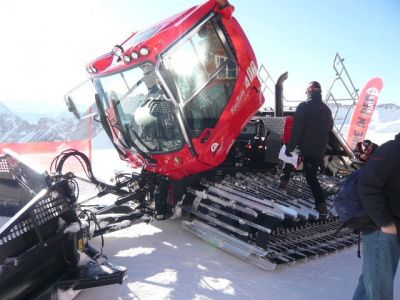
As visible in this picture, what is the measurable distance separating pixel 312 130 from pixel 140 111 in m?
2.43

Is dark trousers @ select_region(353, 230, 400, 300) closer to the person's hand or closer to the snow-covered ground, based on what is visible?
the person's hand

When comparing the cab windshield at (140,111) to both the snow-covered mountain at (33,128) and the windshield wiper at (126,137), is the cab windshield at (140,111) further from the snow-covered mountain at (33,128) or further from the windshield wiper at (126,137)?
the snow-covered mountain at (33,128)

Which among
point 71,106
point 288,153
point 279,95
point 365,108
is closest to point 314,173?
point 288,153

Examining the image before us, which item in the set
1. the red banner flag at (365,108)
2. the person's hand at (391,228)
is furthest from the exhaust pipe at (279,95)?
the red banner flag at (365,108)

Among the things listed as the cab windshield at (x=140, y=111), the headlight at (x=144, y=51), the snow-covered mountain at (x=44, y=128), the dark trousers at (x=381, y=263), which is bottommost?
the snow-covered mountain at (x=44, y=128)

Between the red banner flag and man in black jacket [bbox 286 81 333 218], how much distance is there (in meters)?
7.24

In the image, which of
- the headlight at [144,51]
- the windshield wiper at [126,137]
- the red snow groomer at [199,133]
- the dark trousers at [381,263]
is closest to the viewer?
the dark trousers at [381,263]

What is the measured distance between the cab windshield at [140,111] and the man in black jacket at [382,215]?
95.5 inches

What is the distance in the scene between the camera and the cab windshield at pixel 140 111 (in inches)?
173

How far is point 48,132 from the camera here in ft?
72.0

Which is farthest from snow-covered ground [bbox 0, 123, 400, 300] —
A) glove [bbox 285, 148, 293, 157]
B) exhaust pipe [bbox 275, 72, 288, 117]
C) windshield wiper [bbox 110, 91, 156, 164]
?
exhaust pipe [bbox 275, 72, 288, 117]

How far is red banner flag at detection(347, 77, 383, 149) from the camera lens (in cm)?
1127

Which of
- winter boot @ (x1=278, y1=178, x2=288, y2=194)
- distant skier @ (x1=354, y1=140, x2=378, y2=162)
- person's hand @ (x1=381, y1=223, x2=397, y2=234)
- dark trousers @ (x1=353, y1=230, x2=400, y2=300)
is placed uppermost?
distant skier @ (x1=354, y1=140, x2=378, y2=162)

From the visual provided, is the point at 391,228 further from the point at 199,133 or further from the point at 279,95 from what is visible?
the point at 279,95
